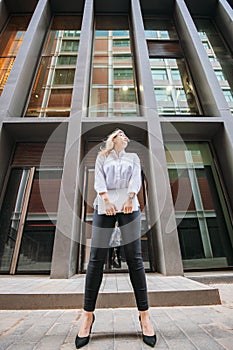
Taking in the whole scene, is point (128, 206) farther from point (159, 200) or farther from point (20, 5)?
point (20, 5)

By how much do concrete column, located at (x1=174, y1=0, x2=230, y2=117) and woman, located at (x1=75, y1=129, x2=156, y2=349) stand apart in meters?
4.81

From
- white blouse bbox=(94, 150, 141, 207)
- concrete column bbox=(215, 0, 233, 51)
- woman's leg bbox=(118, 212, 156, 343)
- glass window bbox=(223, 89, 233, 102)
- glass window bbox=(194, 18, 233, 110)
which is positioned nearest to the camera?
woman's leg bbox=(118, 212, 156, 343)

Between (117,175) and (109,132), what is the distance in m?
4.00

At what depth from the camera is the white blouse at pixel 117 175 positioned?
1.71 meters

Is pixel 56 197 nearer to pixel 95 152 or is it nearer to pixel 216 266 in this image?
pixel 95 152

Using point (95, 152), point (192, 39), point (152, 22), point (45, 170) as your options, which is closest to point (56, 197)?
point (45, 170)

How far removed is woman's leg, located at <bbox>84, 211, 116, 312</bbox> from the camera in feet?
4.98

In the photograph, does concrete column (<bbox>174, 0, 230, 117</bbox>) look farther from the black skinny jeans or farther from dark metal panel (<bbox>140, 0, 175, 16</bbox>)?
the black skinny jeans

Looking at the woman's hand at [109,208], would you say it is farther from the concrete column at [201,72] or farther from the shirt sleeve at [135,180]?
the concrete column at [201,72]

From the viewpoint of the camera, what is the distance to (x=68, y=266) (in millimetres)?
3611

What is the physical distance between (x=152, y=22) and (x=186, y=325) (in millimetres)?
10937

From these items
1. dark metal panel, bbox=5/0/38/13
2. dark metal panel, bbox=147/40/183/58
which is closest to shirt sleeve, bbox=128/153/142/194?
dark metal panel, bbox=147/40/183/58

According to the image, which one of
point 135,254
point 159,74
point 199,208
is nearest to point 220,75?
point 159,74

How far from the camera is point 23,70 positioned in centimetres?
581
